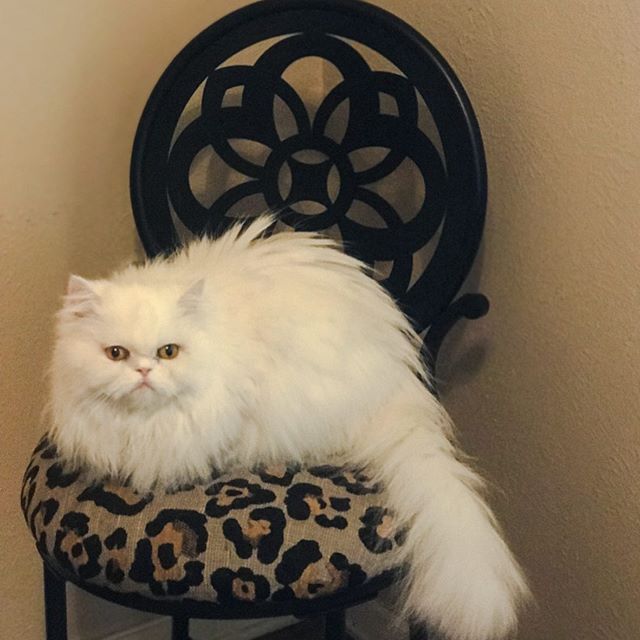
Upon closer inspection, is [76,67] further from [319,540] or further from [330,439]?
[319,540]


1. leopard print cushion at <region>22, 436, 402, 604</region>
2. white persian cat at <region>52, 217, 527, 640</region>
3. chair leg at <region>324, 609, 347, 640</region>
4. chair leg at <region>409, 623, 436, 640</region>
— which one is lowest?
chair leg at <region>324, 609, 347, 640</region>

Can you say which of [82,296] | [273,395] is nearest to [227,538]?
[273,395]

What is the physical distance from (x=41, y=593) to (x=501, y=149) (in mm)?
1022

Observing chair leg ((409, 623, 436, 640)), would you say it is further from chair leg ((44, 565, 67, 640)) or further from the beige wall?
chair leg ((44, 565, 67, 640))

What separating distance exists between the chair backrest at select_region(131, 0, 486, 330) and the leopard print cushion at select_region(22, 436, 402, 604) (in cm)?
35

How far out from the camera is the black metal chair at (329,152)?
1072 millimetres

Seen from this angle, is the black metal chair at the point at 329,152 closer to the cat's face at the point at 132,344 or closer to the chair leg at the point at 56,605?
the chair leg at the point at 56,605

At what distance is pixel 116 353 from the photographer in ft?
2.70

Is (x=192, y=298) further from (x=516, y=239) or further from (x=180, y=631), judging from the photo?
(x=180, y=631)

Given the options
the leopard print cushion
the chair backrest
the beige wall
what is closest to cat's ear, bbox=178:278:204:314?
the leopard print cushion

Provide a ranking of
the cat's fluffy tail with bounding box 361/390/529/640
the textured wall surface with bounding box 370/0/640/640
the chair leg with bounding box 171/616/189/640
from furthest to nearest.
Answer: the chair leg with bounding box 171/616/189/640, the textured wall surface with bounding box 370/0/640/640, the cat's fluffy tail with bounding box 361/390/529/640

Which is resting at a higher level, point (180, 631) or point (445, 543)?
point (445, 543)

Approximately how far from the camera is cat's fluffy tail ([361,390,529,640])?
77 centimetres

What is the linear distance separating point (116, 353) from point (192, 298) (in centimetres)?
9
